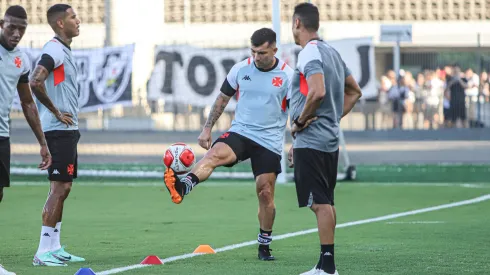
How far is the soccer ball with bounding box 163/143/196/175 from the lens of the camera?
9.68 m

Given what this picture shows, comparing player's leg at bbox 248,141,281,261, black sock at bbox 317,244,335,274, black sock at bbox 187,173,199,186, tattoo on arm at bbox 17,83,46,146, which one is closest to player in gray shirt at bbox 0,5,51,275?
tattoo on arm at bbox 17,83,46,146

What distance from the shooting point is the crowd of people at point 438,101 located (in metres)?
27.4

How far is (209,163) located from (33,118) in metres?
1.61

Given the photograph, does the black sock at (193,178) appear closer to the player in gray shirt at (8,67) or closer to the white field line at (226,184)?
the player in gray shirt at (8,67)

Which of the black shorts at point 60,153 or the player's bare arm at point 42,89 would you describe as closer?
the player's bare arm at point 42,89

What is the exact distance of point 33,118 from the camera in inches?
366

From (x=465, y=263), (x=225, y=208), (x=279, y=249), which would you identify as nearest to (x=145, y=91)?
(x=225, y=208)

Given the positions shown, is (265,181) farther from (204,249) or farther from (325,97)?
(325,97)

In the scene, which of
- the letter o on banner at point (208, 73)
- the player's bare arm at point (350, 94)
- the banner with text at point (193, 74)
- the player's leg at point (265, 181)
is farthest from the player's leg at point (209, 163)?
the letter o on banner at point (208, 73)

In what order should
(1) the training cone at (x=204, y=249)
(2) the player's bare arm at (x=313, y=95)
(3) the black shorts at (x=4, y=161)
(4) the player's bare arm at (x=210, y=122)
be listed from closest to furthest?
(2) the player's bare arm at (x=313, y=95), (3) the black shorts at (x=4, y=161), (1) the training cone at (x=204, y=249), (4) the player's bare arm at (x=210, y=122)

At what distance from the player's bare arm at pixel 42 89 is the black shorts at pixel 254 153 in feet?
5.01

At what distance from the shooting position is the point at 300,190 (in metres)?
8.66

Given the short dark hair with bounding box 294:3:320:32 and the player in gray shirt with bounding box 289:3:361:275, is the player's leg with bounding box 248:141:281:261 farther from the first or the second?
the short dark hair with bounding box 294:3:320:32

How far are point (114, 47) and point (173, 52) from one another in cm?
121
